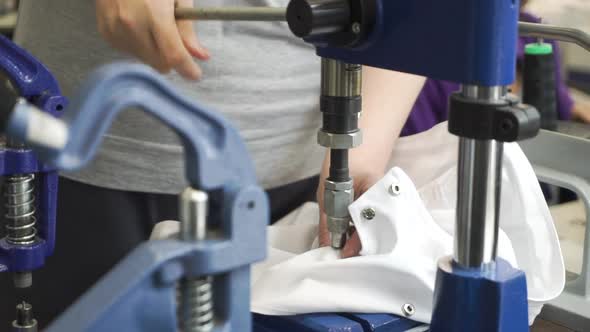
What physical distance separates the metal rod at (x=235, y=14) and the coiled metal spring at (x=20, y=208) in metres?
0.18

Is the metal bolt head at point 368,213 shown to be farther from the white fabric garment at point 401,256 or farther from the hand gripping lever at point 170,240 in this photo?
the hand gripping lever at point 170,240

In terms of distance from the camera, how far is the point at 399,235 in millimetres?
669

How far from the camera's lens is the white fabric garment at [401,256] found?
0.64m

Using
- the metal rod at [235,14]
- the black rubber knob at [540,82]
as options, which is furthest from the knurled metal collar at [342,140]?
the black rubber knob at [540,82]

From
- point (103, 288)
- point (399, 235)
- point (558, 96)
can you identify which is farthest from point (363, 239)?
point (558, 96)

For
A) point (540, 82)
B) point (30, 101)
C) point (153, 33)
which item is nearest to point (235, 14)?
point (153, 33)

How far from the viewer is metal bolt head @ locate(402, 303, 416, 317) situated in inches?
25.1

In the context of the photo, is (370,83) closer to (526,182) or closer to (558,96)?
(526,182)

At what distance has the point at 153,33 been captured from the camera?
2.18 feet

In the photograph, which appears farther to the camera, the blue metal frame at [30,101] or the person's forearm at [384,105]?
the person's forearm at [384,105]

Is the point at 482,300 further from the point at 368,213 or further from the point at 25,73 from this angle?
the point at 25,73

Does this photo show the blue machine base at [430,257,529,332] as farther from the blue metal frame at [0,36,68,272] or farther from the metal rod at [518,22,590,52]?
the blue metal frame at [0,36,68,272]

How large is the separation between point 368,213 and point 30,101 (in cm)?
29

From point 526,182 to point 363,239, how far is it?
0.15 m
